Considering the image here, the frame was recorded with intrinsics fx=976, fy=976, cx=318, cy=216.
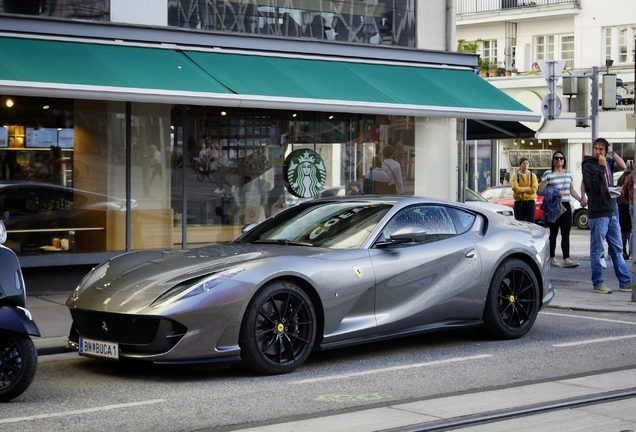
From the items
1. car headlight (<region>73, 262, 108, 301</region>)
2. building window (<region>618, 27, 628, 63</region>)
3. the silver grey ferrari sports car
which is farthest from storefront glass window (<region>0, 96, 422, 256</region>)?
building window (<region>618, 27, 628, 63</region>)

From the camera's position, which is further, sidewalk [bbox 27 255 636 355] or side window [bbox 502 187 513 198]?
side window [bbox 502 187 513 198]

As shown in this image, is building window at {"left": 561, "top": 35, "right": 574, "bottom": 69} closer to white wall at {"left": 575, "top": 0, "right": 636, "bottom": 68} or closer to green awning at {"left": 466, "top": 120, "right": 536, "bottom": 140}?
white wall at {"left": 575, "top": 0, "right": 636, "bottom": 68}

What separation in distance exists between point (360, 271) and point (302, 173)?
779 centimetres

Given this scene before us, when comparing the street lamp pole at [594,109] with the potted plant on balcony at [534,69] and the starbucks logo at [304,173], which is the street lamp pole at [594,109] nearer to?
the starbucks logo at [304,173]

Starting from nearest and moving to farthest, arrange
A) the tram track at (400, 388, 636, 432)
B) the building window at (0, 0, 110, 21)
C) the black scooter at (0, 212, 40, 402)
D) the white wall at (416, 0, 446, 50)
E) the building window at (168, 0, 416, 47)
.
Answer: the tram track at (400, 388, 636, 432)
the black scooter at (0, 212, 40, 402)
the building window at (0, 0, 110, 21)
the building window at (168, 0, 416, 47)
the white wall at (416, 0, 446, 50)

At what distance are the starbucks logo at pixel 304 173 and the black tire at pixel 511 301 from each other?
6739 millimetres

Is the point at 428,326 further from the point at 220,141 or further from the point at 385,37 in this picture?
the point at 385,37

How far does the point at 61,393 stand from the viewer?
22.9 feet

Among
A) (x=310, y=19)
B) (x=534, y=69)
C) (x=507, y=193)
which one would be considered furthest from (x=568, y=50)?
(x=310, y=19)

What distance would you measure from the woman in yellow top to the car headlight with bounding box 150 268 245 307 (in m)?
11.0

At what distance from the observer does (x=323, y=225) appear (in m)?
8.65

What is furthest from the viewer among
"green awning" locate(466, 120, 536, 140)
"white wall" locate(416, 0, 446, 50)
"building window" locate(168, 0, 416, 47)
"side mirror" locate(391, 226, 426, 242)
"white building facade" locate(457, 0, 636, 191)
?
"white building facade" locate(457, 0, 636, 191)

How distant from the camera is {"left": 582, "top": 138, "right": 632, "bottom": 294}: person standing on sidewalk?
13172 mm

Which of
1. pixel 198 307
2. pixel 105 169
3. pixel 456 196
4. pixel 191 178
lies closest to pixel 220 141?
pixel 191 178
